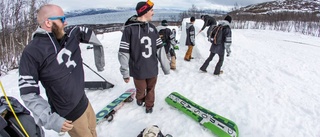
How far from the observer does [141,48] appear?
9.68 ft

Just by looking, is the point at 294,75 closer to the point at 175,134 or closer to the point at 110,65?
the point at 175,134

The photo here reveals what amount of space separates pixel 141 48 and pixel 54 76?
5.19 feet

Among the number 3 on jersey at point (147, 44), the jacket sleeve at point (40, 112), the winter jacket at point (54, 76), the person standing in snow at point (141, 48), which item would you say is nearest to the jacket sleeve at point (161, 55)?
the person standing in snow at point (141, 48)

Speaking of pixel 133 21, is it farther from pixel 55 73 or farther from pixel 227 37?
pixel 227 37

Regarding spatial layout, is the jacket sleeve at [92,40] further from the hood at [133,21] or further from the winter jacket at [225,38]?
the winter jacket at [225,38]

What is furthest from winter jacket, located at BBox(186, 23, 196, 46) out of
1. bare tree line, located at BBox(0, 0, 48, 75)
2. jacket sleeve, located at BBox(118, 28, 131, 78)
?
bare tree line, located at BBox(0, 0, 48, 75)

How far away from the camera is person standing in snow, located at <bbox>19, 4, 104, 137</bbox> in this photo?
1382mm

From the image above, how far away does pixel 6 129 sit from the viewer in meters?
1.15

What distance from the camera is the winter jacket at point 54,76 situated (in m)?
1.38

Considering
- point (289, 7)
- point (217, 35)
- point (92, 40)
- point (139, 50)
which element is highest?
point (289, 7)

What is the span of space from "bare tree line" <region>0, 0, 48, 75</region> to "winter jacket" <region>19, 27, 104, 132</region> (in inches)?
514

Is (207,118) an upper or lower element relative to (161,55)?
lower

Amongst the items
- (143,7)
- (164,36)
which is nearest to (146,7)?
(143,7)

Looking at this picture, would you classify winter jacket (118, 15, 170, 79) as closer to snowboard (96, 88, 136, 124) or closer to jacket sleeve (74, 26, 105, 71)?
jacket sleeve (74, 26, 105, 71)
